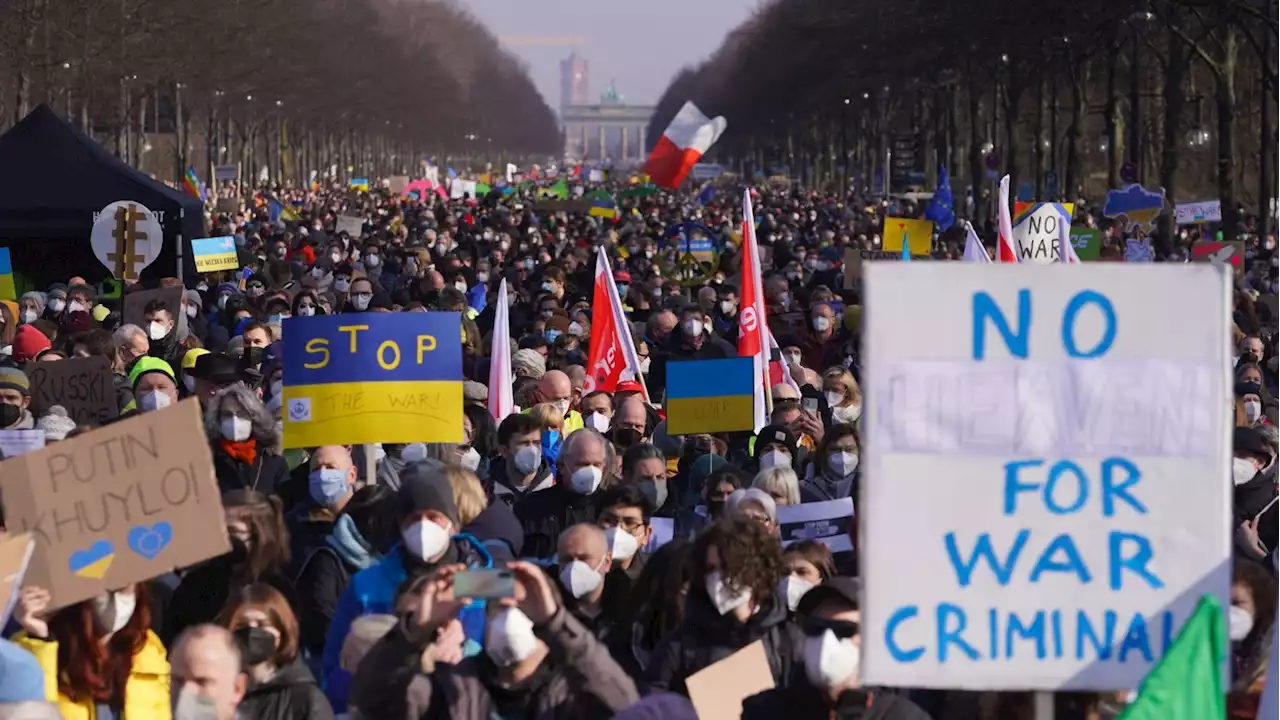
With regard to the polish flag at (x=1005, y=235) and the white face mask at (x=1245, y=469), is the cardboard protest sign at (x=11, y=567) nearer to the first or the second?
the white face mask at (x=1245, y=469)

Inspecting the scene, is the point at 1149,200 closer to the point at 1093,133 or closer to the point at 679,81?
the point at 1093,133

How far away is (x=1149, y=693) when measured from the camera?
13.5 feet

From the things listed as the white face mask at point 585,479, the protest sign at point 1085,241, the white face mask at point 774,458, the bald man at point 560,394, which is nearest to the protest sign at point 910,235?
the protest sign at point 1085,241

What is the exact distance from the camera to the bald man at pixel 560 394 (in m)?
11.8

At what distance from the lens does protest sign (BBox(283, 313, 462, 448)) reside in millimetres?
9461

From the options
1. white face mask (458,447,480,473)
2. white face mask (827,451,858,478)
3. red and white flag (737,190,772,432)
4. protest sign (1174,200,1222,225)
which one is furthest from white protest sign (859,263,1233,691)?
protest sign (1174,200,1222,225)

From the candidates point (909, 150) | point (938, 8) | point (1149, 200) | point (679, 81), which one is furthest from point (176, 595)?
point (679, 81)

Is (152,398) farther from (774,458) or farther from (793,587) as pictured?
(793,587)

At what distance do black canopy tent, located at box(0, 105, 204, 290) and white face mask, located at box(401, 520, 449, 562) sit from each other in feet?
66.7

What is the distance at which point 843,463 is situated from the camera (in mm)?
9992

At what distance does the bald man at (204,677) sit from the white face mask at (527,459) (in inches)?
177

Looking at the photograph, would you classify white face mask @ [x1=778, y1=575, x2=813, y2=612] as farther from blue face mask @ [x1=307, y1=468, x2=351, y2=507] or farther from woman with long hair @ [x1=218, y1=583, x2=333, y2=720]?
blue face mask @ [x1=307, y1=468, x2=351, y2=507]

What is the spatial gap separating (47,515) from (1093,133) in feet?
232

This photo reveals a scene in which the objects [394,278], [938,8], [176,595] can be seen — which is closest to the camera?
[176,595]
